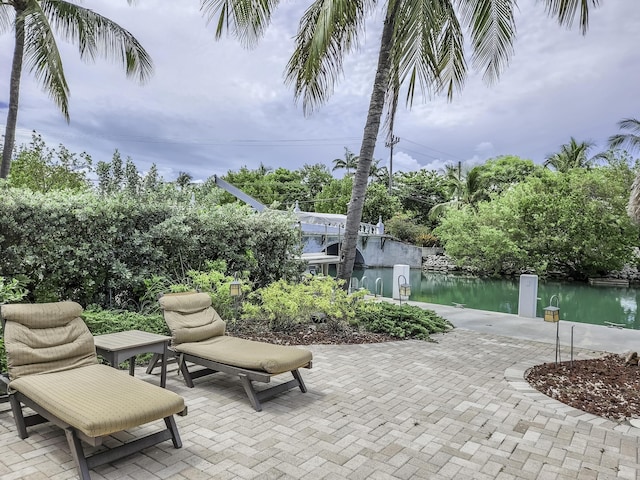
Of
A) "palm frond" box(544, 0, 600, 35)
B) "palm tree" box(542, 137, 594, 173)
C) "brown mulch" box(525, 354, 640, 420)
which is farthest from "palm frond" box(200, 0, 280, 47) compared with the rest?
"palm tree" box(542, 137, 594, 173)

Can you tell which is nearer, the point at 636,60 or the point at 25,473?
the point at 25,473

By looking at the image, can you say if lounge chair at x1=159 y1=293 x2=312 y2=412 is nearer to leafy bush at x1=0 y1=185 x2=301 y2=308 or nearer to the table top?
the table top

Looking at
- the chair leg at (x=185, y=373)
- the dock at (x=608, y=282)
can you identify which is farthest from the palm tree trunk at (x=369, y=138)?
the dock at (x=608, y=282)

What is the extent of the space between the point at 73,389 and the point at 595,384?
529cm

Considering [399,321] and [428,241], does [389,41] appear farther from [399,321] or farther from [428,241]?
[428,241]

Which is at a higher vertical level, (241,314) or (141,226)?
(141,226)

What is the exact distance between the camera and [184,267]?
7906mm

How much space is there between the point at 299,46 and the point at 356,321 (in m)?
5.88

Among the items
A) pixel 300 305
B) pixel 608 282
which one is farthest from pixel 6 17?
pixel 608 282

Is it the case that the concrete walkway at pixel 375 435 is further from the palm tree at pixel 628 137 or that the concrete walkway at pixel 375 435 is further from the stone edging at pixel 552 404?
the palm tree at pixel 628 137

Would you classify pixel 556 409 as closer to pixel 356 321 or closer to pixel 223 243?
pixel 356 321

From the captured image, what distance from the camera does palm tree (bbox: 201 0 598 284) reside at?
7059 mm

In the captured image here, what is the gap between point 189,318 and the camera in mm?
4789

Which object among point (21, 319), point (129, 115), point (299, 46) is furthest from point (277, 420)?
point (129, 115)
